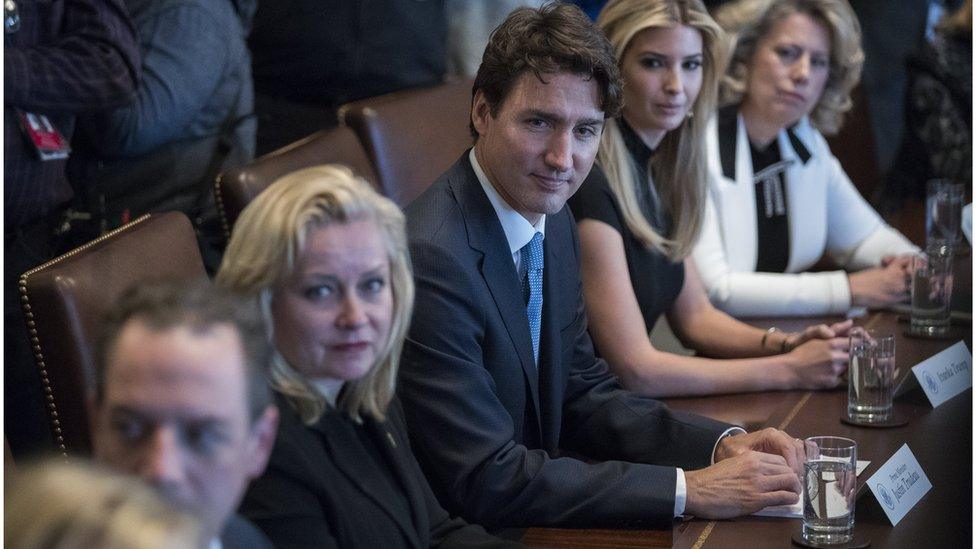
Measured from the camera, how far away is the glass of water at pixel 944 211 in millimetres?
3164

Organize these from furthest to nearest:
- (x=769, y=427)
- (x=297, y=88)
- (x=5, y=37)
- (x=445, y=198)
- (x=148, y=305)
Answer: (x=297, y=88) → (x=5, y=37) → (x=769, y=427) → (x=445, y=198) → (x=148, y=305)

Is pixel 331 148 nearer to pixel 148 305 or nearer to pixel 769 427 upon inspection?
pixel 769 427

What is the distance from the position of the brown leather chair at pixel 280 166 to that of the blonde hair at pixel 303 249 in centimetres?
79

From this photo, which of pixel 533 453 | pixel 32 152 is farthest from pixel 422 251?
pixel 32 152

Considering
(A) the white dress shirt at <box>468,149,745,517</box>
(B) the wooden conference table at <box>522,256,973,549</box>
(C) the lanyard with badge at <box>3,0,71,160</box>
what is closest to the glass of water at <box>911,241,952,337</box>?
(B) the wooden conference table at <box>522,256,973,549</box>

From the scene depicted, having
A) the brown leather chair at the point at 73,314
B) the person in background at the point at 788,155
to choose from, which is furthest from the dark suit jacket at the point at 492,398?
the person in background at the point at 788,155

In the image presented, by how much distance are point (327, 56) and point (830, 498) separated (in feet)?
7.55

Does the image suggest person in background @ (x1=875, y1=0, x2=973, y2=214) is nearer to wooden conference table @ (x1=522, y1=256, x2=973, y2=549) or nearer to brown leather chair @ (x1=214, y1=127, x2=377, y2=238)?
wooden conference table @ (x1=522, y1=256, x2=973, y2=549)

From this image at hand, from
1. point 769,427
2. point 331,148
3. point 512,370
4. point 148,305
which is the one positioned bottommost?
point 769,427

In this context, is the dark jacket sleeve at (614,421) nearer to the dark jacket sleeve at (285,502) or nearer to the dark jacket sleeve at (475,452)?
the dark jacket sleeve at (475,452)

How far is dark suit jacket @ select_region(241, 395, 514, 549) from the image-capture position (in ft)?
4.69

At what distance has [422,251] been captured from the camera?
1.89m

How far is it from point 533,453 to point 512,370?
0.14 metres

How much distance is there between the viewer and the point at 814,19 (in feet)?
10.7
